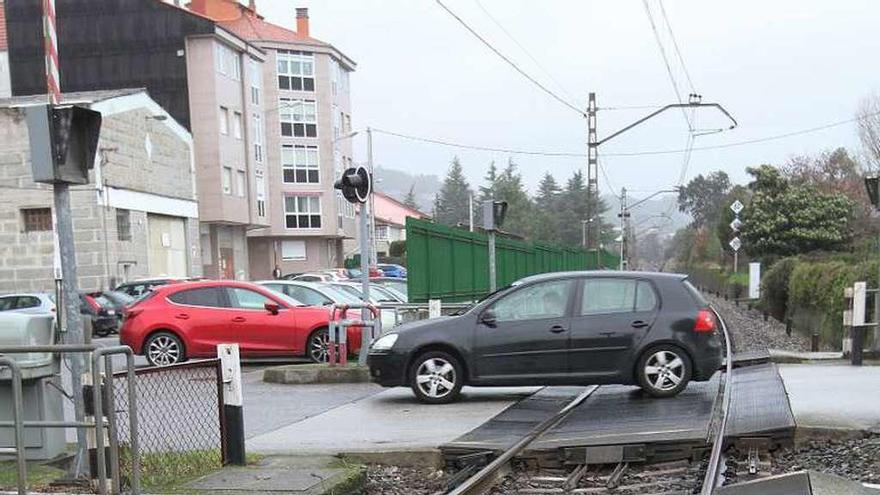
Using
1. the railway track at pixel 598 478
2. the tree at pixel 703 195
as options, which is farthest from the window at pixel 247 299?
the tree at pixel 703 195

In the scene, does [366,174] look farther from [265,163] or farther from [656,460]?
[265,163]

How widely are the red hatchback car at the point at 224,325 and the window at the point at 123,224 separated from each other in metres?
18.9

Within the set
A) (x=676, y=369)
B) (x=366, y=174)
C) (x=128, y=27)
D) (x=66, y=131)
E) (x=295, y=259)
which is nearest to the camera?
(x=66, y=131)

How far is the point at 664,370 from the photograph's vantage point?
33.3 feet

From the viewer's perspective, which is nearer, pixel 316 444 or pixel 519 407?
pixel 316 444

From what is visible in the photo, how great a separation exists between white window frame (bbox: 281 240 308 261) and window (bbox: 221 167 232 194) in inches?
532

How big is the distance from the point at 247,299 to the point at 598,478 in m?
9.07

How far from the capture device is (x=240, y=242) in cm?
5106

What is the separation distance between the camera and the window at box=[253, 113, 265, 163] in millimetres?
51469

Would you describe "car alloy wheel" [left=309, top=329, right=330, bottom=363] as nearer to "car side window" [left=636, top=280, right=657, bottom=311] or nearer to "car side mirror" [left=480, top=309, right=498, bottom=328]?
"car side mirror" [left=480, top=309, right=498, bottom=328]

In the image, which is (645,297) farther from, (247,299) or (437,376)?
(247,299)

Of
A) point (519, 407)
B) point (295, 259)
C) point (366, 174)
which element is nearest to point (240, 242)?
point (295, 259)

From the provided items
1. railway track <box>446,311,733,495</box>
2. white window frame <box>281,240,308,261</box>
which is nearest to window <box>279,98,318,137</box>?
white window frame <box>281,240,308,261</box>

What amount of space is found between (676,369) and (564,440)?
2.70 meters
